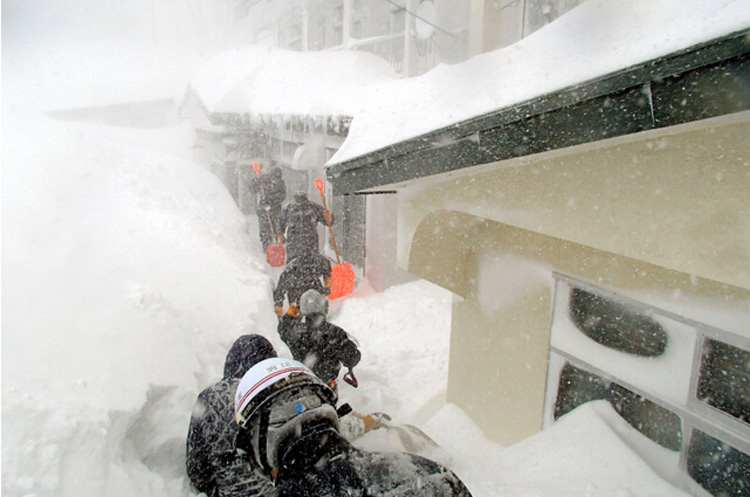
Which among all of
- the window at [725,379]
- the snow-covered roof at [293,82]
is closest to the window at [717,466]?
the window at [725,379]

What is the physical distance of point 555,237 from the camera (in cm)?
261

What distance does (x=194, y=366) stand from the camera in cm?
387

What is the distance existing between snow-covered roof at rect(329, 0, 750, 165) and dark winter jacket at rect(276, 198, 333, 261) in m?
4.23

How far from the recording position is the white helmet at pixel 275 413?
1654 mm

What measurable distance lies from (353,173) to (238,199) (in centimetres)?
990

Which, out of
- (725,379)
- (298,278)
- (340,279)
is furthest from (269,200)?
(725,379)

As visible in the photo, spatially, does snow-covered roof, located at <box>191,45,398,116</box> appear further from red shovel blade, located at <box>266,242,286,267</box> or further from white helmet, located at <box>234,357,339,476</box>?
white helmet, located at <box>234,357,339,476</box>

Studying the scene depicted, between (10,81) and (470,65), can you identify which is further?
(10,81)

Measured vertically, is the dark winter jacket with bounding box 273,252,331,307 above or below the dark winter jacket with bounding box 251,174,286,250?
below

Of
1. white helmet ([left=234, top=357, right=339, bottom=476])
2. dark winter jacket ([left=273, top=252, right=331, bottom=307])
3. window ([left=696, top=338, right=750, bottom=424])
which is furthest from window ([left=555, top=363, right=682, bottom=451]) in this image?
dark winter jacket ([left=273, top=252, right=331, bottom=307])

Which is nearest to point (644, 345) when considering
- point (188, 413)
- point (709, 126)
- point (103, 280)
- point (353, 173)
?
point (709, 126)

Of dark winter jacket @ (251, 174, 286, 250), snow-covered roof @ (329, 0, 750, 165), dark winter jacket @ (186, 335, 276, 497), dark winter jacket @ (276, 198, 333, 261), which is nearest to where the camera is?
snow-covered roof @ (329, 0, 750, 165)

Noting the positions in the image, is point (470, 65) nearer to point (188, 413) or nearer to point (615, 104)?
point (615, 104)

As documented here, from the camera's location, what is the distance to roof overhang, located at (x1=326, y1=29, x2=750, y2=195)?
113 cm
